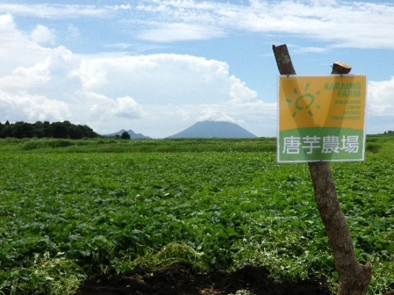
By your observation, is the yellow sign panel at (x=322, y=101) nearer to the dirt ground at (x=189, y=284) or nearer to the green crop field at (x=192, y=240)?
the dirt ground at (x=189, y=284)

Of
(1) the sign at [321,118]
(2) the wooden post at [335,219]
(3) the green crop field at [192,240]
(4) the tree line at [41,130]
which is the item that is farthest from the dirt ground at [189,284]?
(4) the tree line at [41,130]

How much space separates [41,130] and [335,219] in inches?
2579

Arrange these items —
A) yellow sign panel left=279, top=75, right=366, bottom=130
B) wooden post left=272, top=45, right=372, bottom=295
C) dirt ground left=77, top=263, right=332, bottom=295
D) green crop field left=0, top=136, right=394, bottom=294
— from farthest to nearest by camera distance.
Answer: green crop field left=0, top=136, right=394, bottom=294
dirt ground left=77, top=263, right=332, bottom=295
wooden post left=272, top=45, right=372, bottom=295
yellow sign panel left=279, top=75, right=366, bottom=130

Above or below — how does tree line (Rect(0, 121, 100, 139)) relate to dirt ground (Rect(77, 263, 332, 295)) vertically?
above

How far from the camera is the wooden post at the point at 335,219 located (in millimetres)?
4197

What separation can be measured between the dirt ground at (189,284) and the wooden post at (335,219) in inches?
35.7

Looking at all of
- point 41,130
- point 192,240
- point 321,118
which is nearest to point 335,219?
point 321,118

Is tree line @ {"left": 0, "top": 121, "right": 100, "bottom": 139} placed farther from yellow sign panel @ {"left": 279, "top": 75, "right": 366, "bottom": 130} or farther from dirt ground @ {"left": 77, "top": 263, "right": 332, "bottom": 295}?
yellow sign panel @ {"left": 279, "top": 75, "right": 366, "bottom": 130}

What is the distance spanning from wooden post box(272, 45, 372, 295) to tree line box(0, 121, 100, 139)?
64.3 m

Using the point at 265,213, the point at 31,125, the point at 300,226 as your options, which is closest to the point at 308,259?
the point at 300,226

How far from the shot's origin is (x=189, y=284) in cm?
564

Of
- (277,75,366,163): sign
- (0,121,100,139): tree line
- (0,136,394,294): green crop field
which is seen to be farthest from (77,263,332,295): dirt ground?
(0,121,100,139): tree line

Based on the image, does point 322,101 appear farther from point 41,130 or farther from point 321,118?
point 41,130

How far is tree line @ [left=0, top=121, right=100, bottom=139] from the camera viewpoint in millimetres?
64625
